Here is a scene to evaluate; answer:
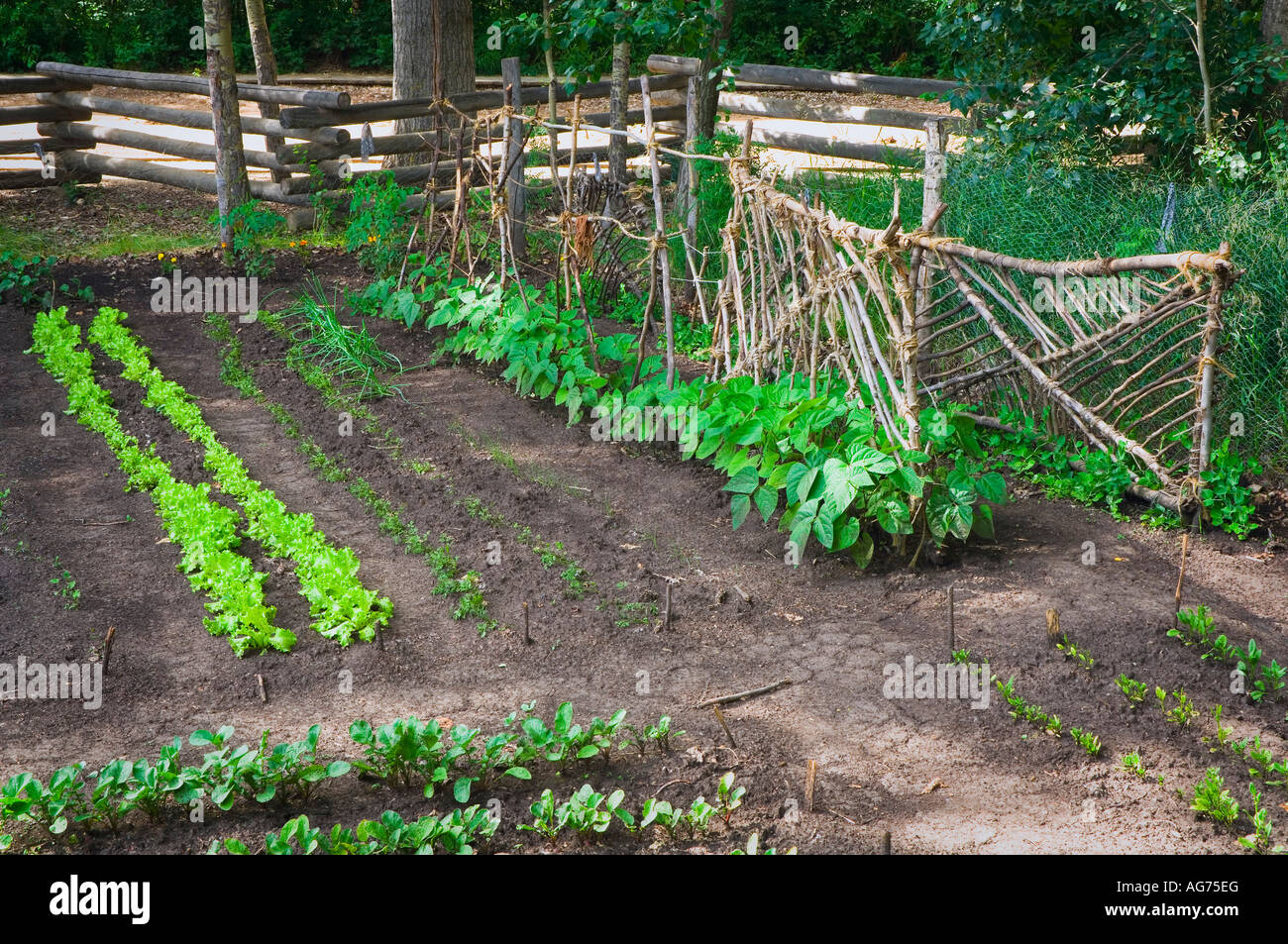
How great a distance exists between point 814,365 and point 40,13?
21.1 m

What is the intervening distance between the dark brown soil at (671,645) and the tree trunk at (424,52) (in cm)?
597

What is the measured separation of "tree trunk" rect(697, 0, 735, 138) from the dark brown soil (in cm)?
385

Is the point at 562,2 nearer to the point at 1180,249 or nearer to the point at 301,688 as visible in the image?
the point at 1180,249

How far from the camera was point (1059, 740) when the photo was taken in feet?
13.0

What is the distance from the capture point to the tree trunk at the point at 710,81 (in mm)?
8734

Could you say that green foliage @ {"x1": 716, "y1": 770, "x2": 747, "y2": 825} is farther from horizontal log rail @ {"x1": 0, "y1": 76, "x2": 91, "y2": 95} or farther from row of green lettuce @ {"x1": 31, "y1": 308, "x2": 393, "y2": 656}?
horizontal log rail @ {"x1": 0, "y1": 76, "x2": 91, "y2": 95}

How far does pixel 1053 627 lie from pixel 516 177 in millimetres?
6285

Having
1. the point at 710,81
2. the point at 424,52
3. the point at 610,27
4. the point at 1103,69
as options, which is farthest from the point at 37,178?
the point at 1103,69

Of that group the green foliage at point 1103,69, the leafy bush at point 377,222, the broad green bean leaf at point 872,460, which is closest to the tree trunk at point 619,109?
the leafy bush at point 377,222

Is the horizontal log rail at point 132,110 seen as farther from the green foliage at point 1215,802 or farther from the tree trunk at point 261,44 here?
the green foliage at point 1215,802

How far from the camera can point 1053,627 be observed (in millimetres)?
4480

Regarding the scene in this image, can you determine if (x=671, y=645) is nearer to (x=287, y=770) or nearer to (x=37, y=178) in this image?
(x=287, y=770)
